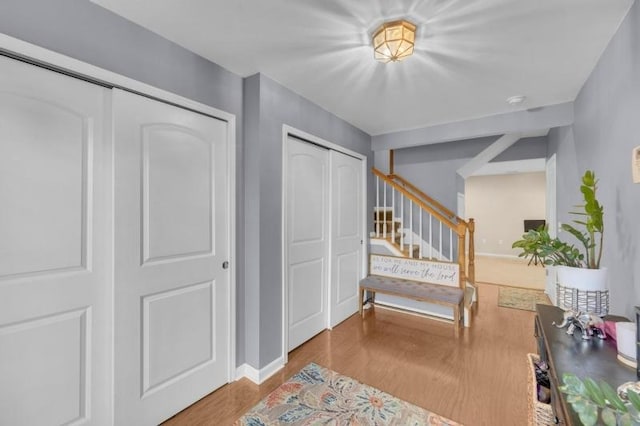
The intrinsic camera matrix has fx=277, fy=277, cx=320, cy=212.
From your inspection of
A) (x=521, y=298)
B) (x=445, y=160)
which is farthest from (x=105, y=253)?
(x=521, y=298)

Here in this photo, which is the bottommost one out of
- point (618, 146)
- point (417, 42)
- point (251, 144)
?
point (618, 146)

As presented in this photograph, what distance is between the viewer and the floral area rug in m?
1.76

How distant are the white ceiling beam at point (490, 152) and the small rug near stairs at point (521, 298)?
6.51 feet

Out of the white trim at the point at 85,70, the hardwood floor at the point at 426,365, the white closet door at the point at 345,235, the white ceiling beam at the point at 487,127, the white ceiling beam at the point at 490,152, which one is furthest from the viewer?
the white ceiling beam at the point at 490,152

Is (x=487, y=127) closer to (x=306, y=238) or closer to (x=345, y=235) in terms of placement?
(x=345, y=235)

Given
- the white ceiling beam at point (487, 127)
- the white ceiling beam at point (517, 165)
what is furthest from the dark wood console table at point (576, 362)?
the white ceiling beam at point (517, 165)

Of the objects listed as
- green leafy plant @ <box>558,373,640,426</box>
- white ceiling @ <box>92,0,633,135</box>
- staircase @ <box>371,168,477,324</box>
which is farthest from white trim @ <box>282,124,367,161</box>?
green leafy plant @ <box>558,373,640,426</box>

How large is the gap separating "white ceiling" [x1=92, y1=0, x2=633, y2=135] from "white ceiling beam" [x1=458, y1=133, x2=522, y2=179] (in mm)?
1577

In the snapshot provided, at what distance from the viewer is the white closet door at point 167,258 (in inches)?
61.9

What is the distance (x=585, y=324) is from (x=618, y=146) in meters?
1.10

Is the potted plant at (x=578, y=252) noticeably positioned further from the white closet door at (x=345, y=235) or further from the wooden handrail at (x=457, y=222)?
the white closet door at (x=345, y=235)

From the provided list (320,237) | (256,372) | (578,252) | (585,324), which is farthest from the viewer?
(320,237)

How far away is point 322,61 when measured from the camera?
2002 mm

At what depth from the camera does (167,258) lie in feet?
5.79
